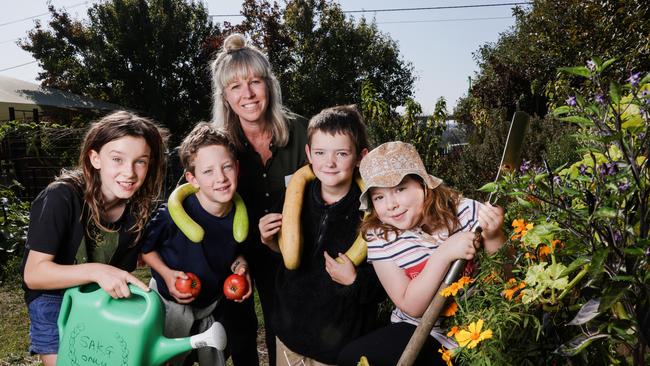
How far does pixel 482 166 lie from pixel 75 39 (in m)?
21.9

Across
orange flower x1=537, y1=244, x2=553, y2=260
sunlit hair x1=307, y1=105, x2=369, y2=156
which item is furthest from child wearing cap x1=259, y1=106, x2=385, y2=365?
orange flower x1=537, y1=244, x2=553, y2=260

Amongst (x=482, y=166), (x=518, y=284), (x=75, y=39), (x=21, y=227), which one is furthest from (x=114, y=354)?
(x=75, y=39)

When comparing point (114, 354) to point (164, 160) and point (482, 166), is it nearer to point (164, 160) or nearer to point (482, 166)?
point (164, 160)

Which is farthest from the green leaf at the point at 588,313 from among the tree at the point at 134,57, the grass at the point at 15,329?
the tree at the point at 134,57

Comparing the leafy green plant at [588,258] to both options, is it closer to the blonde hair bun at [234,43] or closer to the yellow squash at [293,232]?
the yellow squash at [293,232]

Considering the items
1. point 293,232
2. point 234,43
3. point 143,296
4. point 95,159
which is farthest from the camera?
point 234,43

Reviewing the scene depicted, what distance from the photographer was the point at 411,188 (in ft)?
6.23

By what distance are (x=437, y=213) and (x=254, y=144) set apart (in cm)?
123

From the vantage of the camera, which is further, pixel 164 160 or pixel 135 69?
pixel 135 69

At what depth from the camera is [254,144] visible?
9.27ft

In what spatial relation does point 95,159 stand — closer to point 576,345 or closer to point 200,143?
point 200,143

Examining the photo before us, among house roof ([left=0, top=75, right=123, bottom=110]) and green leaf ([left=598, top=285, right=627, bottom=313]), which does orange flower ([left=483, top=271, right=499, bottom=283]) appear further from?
house roof ([left=0, top=75, right=123, bottom=110])

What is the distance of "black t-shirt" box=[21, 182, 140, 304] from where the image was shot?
2.08 meters

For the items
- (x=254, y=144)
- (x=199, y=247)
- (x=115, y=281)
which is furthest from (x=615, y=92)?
(x=254, y=144)
